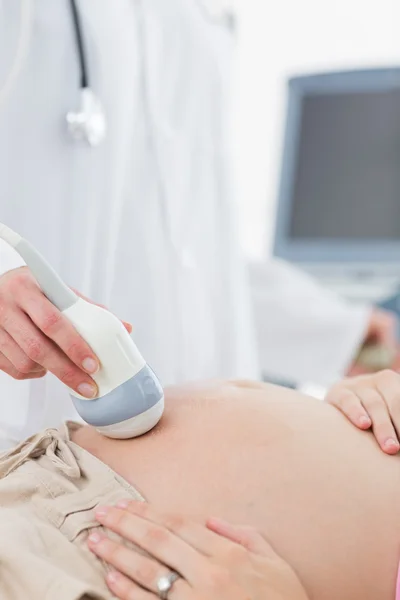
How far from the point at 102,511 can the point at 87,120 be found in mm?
490

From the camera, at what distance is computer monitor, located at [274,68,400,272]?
212 centimetres

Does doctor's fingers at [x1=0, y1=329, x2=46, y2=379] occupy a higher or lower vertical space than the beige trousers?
higher

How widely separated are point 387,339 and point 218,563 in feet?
3.77

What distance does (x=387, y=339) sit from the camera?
164 centimetres

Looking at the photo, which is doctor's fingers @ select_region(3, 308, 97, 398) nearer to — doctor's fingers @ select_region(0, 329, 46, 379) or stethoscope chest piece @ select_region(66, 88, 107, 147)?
doctor's fingers @ select_region(0, 329, 46, 379)

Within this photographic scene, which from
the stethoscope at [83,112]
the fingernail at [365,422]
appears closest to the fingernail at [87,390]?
the fingernail at [365,422]

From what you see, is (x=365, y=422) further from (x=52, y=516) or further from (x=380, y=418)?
(x=52, y=516)

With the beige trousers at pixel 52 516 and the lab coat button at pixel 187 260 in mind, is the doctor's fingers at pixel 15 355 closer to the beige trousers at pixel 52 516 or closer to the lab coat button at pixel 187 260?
the beige trousers at pixel 52 516

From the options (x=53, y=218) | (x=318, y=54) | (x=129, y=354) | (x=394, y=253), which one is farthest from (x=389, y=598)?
(x=318, y=54)

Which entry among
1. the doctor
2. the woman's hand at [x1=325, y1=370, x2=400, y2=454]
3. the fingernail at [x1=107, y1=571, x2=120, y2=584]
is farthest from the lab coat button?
the fingernail at [x1=107, y1=571, x2=120, y2=584]

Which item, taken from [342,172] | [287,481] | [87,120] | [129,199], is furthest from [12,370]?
[342,172]

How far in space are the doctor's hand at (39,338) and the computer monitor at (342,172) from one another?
1.57m

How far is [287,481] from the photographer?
652 millimetres

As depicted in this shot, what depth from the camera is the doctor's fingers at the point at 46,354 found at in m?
0.60
